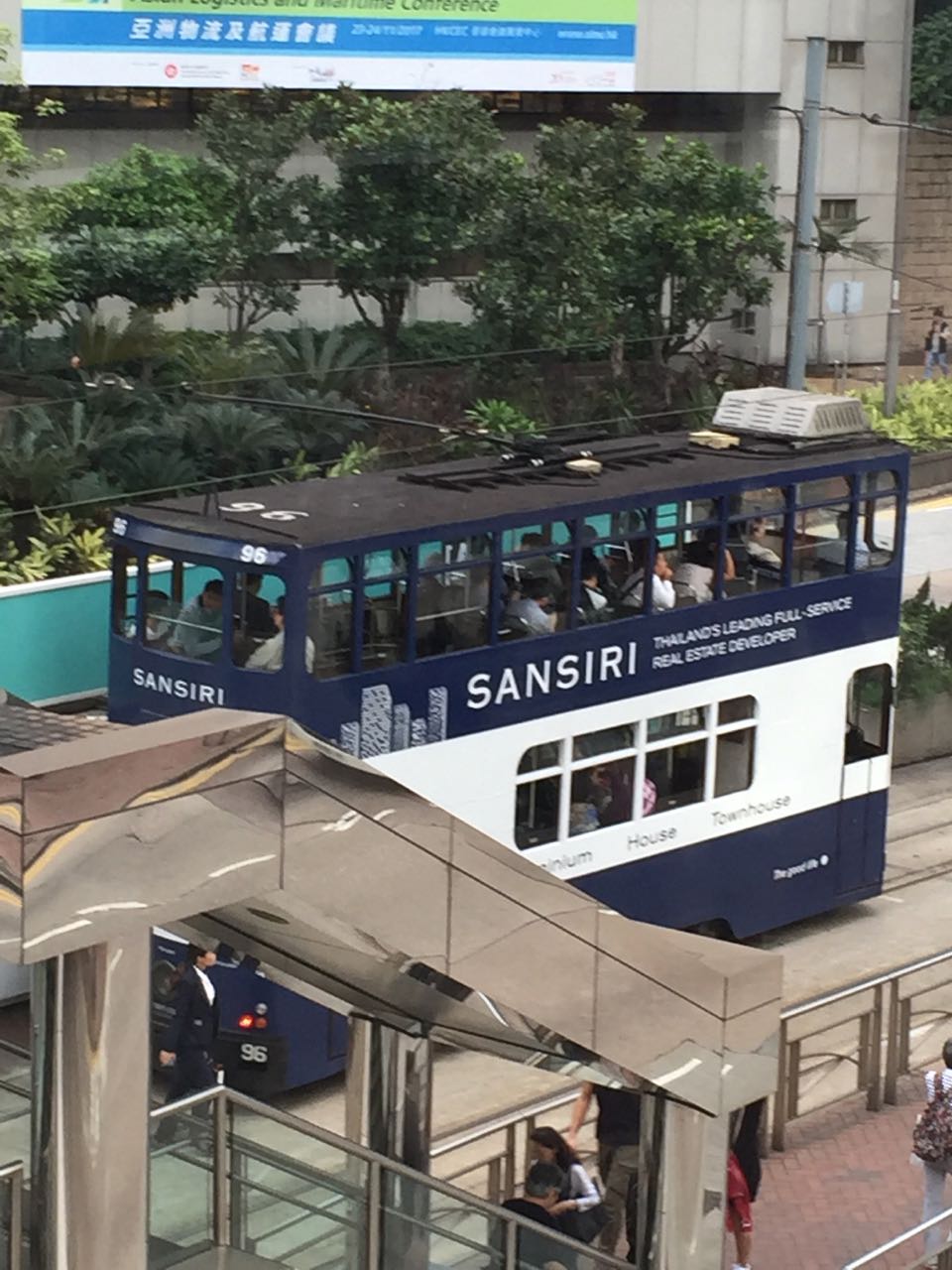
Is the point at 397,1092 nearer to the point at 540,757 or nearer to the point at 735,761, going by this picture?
the point at 540,757

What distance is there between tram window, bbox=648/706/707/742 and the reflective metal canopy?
22.6 ft

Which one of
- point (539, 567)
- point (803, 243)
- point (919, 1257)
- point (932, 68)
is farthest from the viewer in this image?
point (932, 68)

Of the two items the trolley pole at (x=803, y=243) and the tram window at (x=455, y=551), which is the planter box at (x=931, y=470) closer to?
the trolley pole at (x=803, y=243)

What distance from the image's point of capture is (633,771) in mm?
15156

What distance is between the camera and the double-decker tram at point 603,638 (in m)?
13.4

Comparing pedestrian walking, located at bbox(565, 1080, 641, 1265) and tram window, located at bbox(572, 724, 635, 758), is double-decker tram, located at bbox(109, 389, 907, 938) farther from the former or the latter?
pedestrian walking, located at bbox(565, 1080, 641, 1265)

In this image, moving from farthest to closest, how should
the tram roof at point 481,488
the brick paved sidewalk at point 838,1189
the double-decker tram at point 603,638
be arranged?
the tram roof at point 481,488 < the double-decker tram at point 603,638 < the brick paved sidewalk at point 838,1189

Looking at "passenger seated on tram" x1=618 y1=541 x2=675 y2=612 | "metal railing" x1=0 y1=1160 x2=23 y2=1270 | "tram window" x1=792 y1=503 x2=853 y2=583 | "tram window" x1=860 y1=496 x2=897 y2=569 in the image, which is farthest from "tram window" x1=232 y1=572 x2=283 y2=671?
"metal railing" x1=0 y1=1160 x2=23 y2=1270

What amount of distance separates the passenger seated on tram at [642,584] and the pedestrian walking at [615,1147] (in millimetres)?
4662

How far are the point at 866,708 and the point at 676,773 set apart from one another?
83.4 inches

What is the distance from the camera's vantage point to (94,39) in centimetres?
3011

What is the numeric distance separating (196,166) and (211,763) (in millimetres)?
25827

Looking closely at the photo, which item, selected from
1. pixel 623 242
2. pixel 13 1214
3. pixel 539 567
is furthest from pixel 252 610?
pixel 623 242

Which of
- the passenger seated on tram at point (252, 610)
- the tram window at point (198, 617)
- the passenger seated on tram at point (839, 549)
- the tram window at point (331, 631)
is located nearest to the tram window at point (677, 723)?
the passenger seated on tram at point (839, 549)
